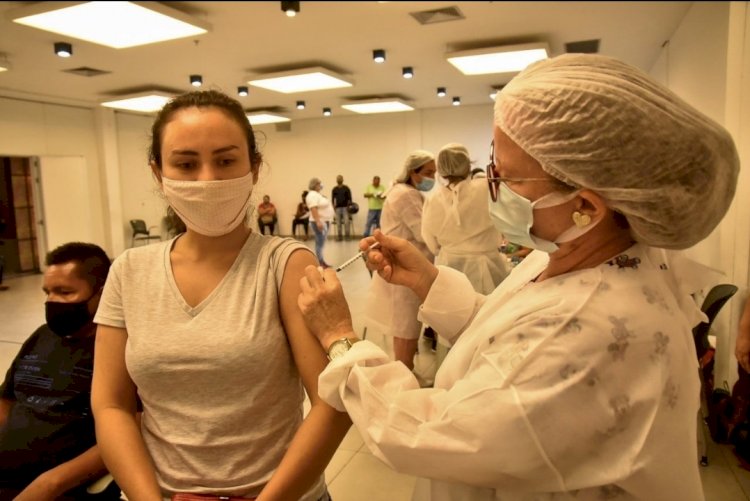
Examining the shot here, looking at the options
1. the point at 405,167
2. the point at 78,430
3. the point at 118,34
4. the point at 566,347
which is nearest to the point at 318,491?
the point at 566,347

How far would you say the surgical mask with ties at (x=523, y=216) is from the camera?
91 centimetres

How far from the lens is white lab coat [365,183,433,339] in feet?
11.0

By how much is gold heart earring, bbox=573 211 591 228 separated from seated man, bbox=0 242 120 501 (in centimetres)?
151

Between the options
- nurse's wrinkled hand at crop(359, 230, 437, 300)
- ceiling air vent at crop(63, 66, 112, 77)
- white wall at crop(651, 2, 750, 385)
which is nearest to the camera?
nurse's wrinkled hand at crop(359, 230, 437, 300)

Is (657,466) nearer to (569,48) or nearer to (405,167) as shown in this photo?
(405,167)

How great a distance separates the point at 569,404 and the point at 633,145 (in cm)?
42

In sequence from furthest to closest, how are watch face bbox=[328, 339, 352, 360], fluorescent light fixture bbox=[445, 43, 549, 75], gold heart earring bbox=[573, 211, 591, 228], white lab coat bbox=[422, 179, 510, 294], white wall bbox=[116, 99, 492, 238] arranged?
1. white wall bbox=[116, 99, 492, 238]
2. fluorescent light fixture bbox=[445, 43, 549, 75]
3. white lab coat bbox=[422, 179, 510, 294]
4. watch face bbox=[328, 339, 352, 360]
5. gold heart earring bbox=[573, 211, 591, 228]

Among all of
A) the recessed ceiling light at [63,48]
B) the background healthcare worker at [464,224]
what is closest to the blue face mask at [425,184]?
the background healthcare worker at [464,224]

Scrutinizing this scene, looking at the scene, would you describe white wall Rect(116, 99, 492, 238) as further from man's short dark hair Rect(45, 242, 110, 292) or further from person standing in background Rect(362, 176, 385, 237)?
man's short dark hair Rect(45, 242, 110, 292)

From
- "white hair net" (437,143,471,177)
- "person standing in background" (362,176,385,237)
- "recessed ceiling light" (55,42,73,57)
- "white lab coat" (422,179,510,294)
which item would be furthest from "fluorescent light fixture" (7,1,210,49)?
"person standing in background" (362,176,385,237)

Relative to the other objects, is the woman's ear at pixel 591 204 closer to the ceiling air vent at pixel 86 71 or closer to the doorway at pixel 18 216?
the ceiling air vent at pixel 86 71

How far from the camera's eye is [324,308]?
1.04 meters

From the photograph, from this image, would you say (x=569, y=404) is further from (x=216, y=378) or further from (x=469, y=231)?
(x=469, y=231)

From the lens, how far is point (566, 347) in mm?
780
